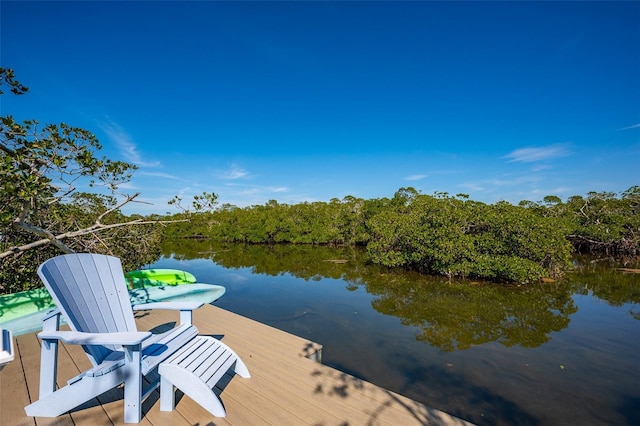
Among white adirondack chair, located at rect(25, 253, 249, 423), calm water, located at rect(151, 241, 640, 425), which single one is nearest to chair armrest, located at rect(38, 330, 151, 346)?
white adirondack chair, located at rect(25, 253, 249, 423)

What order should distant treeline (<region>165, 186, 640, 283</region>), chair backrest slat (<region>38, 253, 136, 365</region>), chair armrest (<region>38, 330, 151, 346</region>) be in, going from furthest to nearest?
distant treeline (<region>165, 186, 640, 283</region>) < chair backrest slat (<region>38, 253, 136, 365</region>) < chair armrest (<region>38, 330, 151, 346</region>)

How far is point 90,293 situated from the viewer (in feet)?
7.39

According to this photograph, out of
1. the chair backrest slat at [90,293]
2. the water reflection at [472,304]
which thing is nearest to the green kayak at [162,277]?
the chair backrest slat at [90,293]

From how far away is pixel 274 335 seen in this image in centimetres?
352

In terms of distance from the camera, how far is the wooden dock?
1979 mm

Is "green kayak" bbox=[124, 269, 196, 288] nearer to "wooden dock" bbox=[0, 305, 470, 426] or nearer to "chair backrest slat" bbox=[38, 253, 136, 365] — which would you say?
"wooden dock" bbox=[0, 305, 470, 426]

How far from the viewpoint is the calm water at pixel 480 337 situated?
3609 millimetres

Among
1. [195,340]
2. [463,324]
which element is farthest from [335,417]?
[463,324]

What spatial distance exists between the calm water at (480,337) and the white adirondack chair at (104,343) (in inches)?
109

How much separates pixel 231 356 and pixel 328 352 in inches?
114

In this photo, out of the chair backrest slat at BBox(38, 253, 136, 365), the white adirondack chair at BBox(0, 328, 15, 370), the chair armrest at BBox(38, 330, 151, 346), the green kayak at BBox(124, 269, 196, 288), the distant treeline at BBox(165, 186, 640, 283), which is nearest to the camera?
the chair armrest at BBox(38, 330, 151, 346)

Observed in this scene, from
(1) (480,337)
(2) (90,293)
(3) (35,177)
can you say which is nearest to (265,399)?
(2) (90,293)

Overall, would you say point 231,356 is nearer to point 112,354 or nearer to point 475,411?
point 112,354

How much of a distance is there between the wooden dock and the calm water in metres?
1.67
